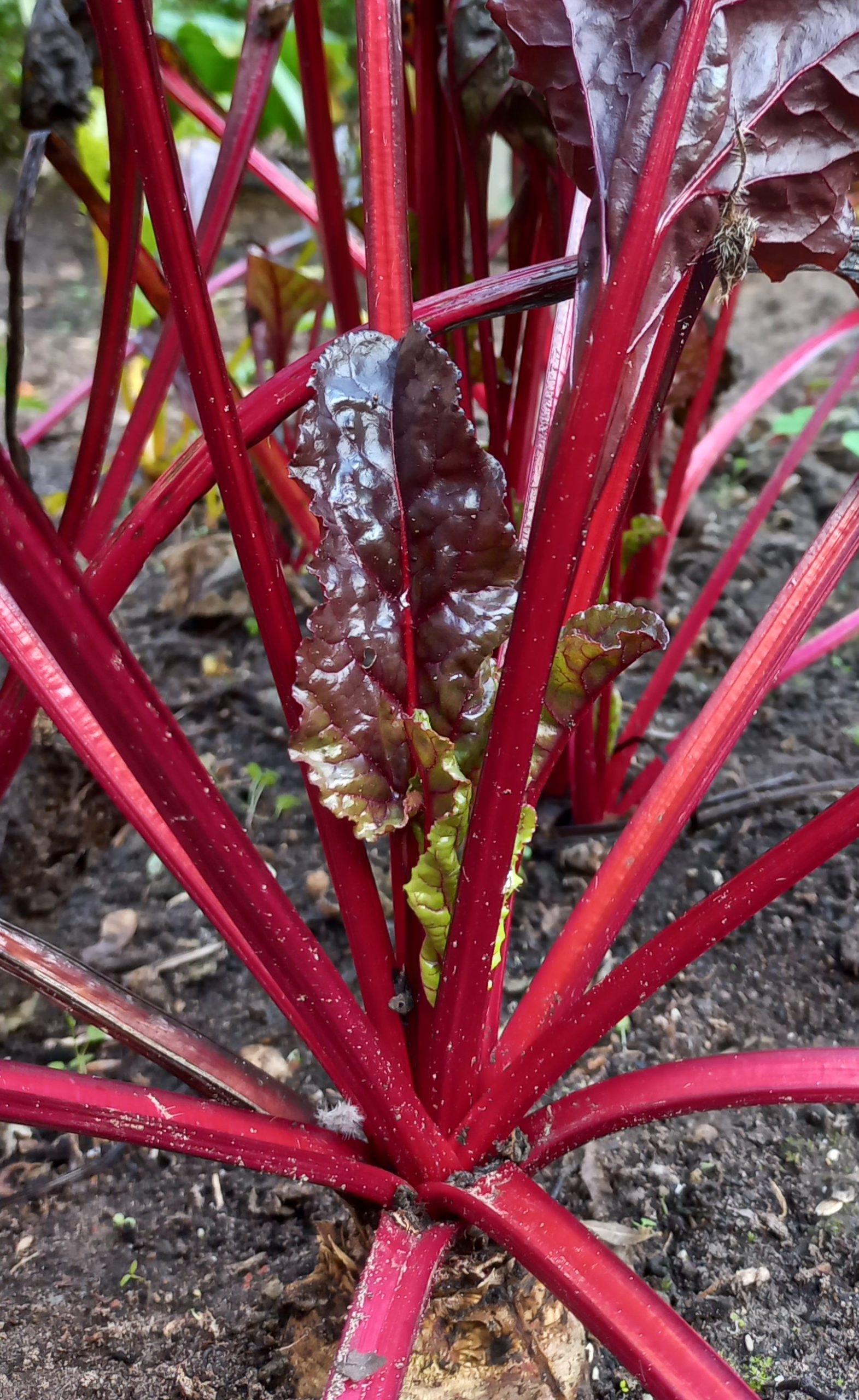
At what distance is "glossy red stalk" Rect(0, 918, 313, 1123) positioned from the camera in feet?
1.95

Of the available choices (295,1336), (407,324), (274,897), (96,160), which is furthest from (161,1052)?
(96,160)

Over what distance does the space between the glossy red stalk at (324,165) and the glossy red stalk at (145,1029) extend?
2.02 ft

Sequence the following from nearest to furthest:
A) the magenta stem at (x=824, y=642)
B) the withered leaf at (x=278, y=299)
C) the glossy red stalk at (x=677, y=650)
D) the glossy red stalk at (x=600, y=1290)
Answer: the glossy red stalk at (x=600, y=1290), the glossy red stalk at (x=677, y=650), the magenta stem at (x=824, y=642), the withered leaf at (x=278, y=299)

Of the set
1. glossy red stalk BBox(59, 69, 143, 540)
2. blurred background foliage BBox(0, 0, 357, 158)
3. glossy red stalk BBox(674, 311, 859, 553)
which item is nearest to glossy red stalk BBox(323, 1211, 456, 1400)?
glossy red stalk BBox(59, 69, 143, 540)

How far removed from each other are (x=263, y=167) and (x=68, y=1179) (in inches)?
40.0

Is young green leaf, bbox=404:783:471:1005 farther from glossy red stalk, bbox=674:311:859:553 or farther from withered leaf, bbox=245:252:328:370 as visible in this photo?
withered leaf, bbox=245:252:328:370

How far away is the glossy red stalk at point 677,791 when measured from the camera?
0.67 metres

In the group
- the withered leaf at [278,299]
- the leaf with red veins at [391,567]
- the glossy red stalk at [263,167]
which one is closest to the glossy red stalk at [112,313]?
the glossy red stalk at [263,167]

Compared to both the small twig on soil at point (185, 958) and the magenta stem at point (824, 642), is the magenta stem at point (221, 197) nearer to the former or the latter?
the small twig on soil at point (185, 958)

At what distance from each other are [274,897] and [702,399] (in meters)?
0.94

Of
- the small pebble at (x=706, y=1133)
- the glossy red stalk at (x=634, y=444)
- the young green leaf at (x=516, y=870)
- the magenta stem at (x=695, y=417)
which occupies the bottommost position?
the small pebble at (x=706, y=1133)

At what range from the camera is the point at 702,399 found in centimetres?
124

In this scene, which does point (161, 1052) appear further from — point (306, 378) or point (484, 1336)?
point (306, 378)

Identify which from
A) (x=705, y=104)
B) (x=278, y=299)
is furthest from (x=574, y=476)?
(x=278, y=299)
